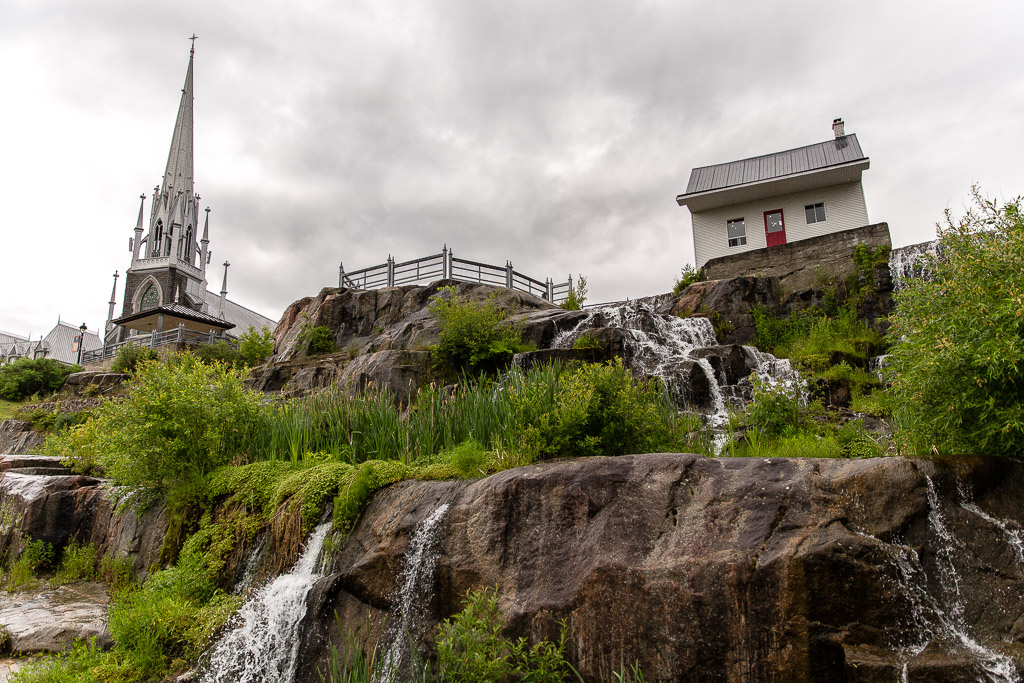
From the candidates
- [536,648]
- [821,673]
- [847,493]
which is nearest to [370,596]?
[536,648]

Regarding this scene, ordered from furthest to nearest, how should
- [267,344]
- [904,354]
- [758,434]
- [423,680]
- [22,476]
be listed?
[267,344] → [22,476] → [758,434] → [904,354] → [423,680]

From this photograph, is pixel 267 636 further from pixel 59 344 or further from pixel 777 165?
pixel 59 344

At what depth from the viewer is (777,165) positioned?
86.9 ft

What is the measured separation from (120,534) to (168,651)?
13.1ft

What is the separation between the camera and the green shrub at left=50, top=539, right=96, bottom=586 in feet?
28.7

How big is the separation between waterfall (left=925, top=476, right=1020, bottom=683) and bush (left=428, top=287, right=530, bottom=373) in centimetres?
1147

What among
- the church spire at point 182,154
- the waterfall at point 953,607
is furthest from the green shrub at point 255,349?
the church spire at point 182,154

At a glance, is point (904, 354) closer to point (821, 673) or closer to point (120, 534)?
point (821, 673)

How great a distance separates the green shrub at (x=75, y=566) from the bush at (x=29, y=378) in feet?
84.7

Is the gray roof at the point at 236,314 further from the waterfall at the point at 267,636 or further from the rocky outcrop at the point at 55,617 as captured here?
the waterfall at the point at 267,636

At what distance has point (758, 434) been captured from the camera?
25.4ft

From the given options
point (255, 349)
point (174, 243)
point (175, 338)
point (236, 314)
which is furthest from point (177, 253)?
point (255, 349)

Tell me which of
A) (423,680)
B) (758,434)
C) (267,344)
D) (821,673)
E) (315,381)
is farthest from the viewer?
(267,344)

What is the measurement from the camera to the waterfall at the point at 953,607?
3.52m
